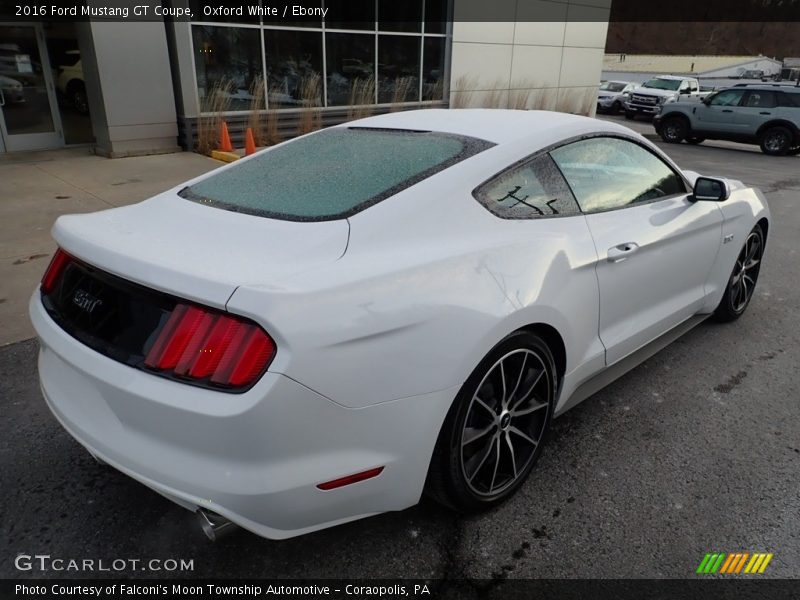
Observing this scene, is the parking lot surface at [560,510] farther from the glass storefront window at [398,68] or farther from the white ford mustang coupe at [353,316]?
the glass storefront window at [398,68]

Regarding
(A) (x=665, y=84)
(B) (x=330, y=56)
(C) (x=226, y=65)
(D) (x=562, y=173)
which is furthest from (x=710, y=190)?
(A) (x=665, y=84)

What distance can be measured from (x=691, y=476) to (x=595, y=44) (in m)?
19.7

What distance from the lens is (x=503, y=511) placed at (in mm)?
2506

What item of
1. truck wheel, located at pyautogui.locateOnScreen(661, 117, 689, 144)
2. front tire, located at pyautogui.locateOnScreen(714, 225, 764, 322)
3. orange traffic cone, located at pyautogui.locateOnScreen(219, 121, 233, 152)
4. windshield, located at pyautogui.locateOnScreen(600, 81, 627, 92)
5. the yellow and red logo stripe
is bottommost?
truck wheel, located at pyautogui.locateOnScreen(661, 117, 689, 144)

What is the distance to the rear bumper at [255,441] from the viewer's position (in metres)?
1.72

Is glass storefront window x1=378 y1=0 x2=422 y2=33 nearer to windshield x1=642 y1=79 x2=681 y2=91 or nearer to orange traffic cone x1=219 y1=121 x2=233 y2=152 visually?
orange traffic cone x1=219 y1=121 x2=233 y2=152

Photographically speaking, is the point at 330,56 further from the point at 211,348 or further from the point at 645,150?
the point at 211,348

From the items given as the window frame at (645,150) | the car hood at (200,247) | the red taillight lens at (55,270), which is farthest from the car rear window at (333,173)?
the red taillight lens at (55,270)

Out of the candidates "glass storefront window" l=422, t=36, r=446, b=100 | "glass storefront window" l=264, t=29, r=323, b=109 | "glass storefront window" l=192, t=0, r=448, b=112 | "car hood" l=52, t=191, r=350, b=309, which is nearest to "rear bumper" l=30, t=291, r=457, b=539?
"car hood" l=52, t=191, r=350, b=309

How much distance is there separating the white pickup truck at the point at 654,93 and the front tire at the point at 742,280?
21.9m

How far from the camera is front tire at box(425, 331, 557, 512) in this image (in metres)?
2.18

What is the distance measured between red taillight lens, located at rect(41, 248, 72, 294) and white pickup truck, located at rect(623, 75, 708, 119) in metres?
25.3

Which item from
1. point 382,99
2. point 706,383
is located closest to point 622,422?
point 706,383

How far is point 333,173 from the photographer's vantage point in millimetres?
2570
